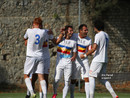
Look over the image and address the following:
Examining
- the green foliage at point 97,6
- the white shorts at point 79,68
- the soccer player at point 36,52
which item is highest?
the green foliage at point 97,6

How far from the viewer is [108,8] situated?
16.4 m

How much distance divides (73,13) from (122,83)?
370cm

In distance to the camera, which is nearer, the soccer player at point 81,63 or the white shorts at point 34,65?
the white shorts at point 34,65

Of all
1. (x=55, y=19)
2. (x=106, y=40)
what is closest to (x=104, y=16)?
(x=55, y=19)

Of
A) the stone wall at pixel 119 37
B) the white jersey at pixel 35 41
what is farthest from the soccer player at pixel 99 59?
the stone wall at pixel 119 37

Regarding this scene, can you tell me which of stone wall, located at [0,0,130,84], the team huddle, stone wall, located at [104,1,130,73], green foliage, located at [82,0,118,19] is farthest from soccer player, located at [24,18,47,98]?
stone wall, located at [104,1,130,73]

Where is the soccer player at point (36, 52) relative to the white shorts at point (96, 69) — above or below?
above

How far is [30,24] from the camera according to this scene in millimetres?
16562

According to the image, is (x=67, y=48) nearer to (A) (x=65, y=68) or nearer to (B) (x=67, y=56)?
(B) (x=67, y=56)

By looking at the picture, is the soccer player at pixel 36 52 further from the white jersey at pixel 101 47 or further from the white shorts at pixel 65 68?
the white jersey at pixel 101 47

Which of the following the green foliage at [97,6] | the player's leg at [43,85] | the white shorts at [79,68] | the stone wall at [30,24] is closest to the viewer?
the player's leg at [43,85]

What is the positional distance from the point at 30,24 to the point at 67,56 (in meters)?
6.76

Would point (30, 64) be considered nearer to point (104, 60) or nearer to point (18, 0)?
point (104, 60)

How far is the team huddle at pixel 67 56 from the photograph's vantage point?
30.5ft
